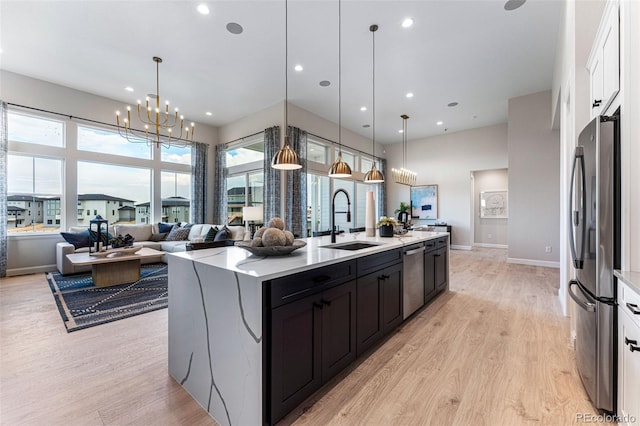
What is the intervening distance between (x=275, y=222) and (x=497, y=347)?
217 centimetres

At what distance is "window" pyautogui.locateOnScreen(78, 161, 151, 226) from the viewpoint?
5.83 meters

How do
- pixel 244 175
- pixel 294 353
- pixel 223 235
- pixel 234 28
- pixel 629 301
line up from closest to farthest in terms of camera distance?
pixel 629 301 < pixel 294 353 < pixel 234 28 < pixel 223 235 < pixel 244 175

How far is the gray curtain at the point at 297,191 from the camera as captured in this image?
6.04 metres

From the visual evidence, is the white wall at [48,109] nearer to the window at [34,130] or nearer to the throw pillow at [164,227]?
the window at [34,130]

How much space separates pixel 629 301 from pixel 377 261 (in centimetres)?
138

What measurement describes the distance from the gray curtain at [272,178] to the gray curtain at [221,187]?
1928 millimetres

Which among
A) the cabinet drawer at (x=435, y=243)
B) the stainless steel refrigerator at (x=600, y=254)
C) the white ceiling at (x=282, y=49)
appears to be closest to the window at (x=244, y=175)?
the white ceiling at (x=282, y=49)

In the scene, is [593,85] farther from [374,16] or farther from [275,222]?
[275,222]

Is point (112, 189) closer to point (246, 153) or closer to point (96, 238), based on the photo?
point (96, 238)

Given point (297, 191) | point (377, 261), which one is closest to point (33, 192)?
point (297, 191)

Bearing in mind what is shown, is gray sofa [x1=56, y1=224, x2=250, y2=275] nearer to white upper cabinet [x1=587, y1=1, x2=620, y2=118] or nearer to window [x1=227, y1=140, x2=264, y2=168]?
window [x1=227, y1=140, x2=264, y2=168]

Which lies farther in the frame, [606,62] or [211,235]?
[211,235]

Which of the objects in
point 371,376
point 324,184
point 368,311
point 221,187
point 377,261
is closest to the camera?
point 371,376

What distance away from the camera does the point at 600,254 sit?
1472 millimetres
